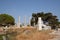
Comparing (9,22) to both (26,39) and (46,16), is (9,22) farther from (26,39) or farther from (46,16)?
(26,39)

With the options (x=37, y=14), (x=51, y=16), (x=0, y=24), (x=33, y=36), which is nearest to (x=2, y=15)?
(x=0, y=24)

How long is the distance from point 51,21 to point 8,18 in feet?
60.2

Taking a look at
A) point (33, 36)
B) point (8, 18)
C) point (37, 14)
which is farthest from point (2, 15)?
point (33, 36)

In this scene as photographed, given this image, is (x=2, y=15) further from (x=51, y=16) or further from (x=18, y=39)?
(x=18, y=39)

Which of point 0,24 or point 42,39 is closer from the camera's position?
point 42,39

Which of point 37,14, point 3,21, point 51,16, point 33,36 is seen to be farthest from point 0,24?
point 33,36

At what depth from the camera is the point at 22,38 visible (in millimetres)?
17062

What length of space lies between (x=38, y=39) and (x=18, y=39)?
2.15 metres

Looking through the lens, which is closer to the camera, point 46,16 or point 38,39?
point 38,39

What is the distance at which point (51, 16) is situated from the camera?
75375mm

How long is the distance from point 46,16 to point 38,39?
57778mm

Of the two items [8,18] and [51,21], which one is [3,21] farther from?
[51,21]

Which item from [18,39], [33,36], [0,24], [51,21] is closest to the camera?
[18,39]

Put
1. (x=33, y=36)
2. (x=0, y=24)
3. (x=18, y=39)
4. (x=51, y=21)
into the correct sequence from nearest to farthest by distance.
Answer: (x=18, y=39), (x=33, y=36), (x=0, y=24), (x=51, y=21)
